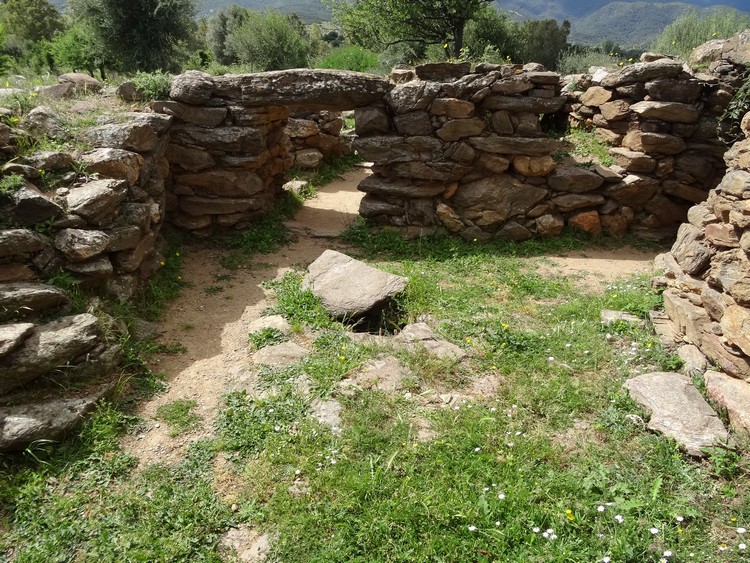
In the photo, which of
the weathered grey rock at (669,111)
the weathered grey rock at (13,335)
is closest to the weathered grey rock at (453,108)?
the weathered grey rock at (669,111)

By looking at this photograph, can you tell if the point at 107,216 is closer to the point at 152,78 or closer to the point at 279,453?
the point at 152,78

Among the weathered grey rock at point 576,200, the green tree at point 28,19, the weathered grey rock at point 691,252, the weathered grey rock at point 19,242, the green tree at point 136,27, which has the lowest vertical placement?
the weathered grey rock at point 576,200

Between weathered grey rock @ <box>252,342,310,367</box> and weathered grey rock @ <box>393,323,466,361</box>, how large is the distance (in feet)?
3.79

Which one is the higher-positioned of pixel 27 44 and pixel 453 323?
pixel 27 44

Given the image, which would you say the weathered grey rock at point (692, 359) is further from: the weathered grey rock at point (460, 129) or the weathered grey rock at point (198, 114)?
the weathered grey rock at point (198, 114)

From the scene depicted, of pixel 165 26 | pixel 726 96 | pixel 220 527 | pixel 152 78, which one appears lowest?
pixel 220 527

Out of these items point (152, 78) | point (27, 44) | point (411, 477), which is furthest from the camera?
point (27, 44)

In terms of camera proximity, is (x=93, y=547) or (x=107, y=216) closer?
(x=93, y=547)

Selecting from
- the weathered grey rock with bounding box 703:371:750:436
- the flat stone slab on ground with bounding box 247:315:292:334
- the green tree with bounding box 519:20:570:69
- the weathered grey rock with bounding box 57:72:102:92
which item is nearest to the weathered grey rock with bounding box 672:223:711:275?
the weathered grey rock with bounding box 703:371:750:436

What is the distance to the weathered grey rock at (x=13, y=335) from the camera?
4.24 m

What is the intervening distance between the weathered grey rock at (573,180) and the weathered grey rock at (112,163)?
7030 millimetres

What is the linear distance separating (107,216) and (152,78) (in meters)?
3.39

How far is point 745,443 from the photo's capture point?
3.86 meters

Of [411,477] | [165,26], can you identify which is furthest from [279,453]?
[165,26]
